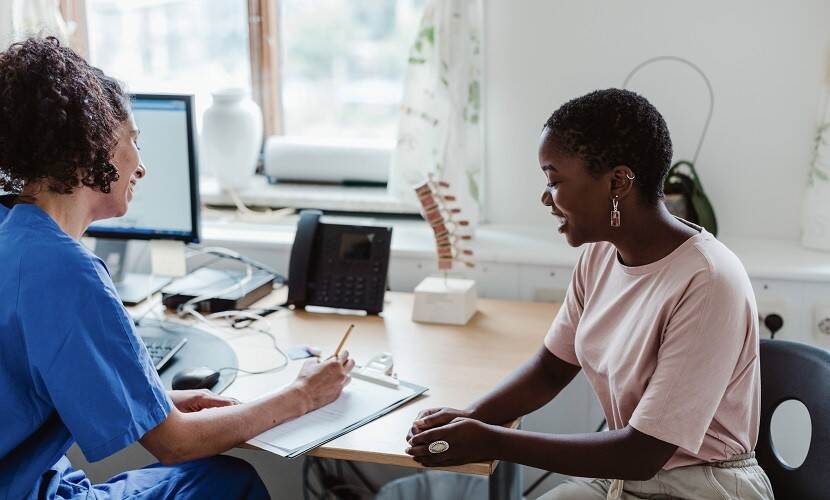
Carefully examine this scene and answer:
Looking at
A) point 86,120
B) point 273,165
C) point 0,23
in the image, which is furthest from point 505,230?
point 0,23

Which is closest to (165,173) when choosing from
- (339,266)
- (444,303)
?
(339,266)

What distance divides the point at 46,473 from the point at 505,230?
1353mm

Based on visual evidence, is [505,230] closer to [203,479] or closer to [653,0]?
[653,0]

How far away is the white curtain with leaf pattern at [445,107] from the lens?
2305 millimetres

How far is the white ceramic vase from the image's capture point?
2.60m

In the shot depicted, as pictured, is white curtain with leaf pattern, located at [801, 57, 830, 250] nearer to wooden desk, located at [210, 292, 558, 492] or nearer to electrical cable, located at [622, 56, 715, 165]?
electrical cable, located at [622, 56, 715, 165]

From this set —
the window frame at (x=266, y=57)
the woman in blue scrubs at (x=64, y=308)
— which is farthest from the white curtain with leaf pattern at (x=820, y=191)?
the woman in blue scrubs at (x=64, y=308)

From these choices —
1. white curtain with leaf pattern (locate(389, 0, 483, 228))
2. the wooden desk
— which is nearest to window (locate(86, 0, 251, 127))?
white curtain with leaf pattern (locate(389, 0, 483, 228))

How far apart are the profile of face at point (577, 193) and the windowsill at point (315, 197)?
A: 1.06m

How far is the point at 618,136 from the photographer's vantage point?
1.38 meters

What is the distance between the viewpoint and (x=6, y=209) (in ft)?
4.58

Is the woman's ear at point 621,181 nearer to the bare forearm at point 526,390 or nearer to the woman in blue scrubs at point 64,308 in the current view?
the bare forearm at point 526,390

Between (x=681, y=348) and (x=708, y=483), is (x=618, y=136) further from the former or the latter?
Result: (x=708, y=483)

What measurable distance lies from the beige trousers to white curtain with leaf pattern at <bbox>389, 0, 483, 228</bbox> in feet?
3.33
